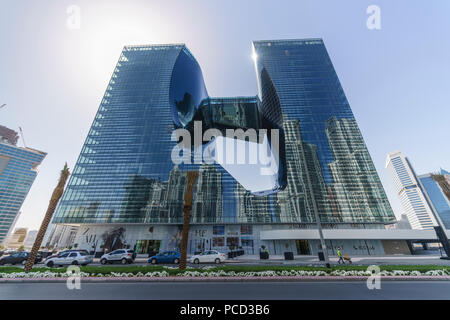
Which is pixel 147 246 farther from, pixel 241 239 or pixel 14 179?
pixel 14 179

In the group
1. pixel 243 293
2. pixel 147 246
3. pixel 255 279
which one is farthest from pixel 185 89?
pixel 243 293

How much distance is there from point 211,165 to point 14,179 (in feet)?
481

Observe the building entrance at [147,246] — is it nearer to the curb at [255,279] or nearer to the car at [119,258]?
the car at [119,258]

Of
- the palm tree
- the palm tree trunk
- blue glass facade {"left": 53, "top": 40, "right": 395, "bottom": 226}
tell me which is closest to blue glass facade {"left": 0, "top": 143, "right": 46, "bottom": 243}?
blue glass facade {"left": 53, "top": 40, "right": 395, "bottom": 226}

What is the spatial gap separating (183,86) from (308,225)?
266 feet

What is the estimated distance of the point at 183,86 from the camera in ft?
285

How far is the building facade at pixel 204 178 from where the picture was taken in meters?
52.4

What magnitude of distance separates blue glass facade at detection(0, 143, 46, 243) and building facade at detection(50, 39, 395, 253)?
100 meters

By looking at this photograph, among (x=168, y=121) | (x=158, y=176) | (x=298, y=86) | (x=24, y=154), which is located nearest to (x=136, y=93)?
(x=168, y=121)

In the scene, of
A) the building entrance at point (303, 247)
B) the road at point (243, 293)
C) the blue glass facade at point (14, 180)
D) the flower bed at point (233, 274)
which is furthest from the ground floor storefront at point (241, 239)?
the blue glass facade at point (14, 180)

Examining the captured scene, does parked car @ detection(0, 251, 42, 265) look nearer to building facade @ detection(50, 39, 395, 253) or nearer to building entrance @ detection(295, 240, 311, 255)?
building facade @ detection(50, 39, 395, 253)

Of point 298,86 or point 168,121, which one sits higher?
point 298,86

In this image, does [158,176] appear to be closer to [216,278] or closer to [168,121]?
[168,121]

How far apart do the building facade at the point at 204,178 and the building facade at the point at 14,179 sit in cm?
10017
